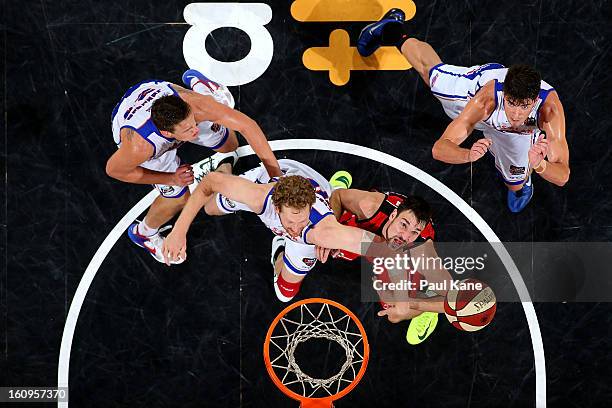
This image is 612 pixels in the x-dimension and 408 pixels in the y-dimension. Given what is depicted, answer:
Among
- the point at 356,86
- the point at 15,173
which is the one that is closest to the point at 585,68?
the point at 356,86

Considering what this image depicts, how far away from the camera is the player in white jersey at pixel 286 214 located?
5203mm

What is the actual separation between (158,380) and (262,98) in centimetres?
263

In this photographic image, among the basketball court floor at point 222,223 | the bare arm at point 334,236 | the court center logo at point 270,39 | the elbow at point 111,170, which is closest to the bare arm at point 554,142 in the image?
the basketball court floor at point 222,223

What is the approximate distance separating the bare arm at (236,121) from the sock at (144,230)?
111 centimetres

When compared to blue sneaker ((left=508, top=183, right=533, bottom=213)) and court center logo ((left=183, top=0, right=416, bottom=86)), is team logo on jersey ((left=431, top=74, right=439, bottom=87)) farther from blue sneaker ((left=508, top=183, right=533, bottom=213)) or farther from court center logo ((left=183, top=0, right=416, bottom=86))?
blue sneaker ((left=508, top=183, right=533, bottom=213))

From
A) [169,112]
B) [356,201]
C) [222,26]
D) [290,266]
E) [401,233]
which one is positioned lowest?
[290,266]

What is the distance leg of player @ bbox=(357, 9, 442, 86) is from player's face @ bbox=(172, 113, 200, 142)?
1679 mm

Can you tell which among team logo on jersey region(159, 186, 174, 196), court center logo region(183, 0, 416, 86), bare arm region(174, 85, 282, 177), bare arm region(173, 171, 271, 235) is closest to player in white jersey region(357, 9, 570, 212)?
court center logo region(183, 0, 416, 86)

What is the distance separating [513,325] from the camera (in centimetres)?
631

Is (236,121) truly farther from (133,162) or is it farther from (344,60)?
(344,60)

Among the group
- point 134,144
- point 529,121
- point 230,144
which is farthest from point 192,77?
point 529,121

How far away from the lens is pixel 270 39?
249 inches

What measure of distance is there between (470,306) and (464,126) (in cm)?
148

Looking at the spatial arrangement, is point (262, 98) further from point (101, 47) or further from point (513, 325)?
point (513, 325)
